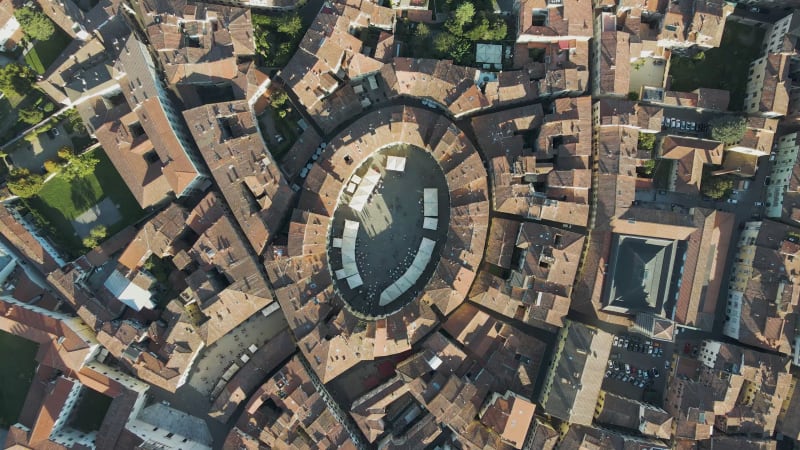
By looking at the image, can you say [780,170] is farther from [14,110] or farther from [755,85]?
[14,110]

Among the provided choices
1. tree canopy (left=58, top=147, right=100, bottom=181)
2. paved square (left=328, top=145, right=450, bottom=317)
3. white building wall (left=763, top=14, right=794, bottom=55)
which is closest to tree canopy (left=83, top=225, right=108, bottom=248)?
tree canopy (left=58, top=147, right=100, bottom=181)

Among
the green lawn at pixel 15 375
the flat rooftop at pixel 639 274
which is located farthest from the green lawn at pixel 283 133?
the flat rooftop at pixel 639 274

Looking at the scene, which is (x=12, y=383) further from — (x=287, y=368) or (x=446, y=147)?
(x=446, y=147)

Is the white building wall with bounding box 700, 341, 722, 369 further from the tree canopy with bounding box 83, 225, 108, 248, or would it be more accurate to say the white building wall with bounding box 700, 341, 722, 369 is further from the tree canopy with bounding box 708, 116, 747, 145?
the tree canopy with bounding box 83, 225, 108, 248

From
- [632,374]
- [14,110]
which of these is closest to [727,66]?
[632,374]

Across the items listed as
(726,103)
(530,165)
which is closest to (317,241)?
(530,165)

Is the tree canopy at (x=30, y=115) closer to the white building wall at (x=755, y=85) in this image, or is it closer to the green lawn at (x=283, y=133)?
the green lawn at (x=283, y=133)
